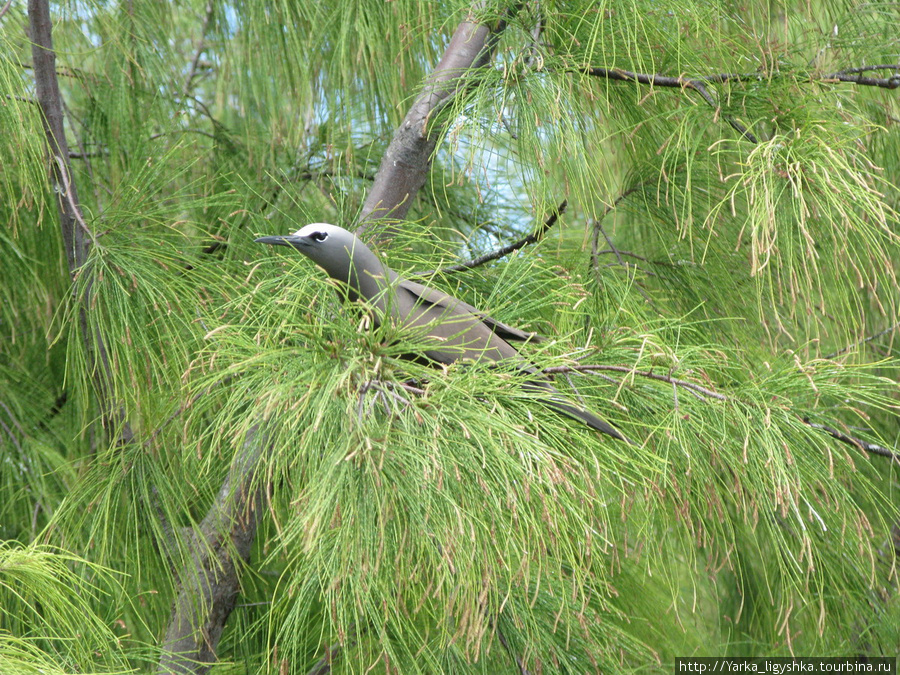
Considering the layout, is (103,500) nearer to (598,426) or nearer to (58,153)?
(58,153)

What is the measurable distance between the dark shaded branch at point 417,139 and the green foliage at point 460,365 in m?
0.07

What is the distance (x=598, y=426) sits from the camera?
1.21 m

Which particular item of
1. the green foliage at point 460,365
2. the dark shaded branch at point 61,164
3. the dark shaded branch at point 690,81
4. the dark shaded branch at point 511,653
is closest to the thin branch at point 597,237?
the green foliage at point 460,365

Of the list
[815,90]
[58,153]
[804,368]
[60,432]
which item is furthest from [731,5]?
[60,432]

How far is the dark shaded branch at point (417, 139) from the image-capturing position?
166 cm

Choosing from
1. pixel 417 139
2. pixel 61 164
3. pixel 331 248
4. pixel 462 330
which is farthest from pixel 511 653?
pixel 61 164

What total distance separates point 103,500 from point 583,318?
2.92ft

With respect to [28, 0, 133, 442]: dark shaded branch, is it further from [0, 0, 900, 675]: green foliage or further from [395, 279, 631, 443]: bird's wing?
[395, 279, 631, 443]: bird's wing

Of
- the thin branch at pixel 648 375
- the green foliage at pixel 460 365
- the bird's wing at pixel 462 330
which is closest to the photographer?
the green foliage at pixel 460 365

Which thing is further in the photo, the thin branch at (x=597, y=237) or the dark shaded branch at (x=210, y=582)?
the thin branch at (x=597, y=237)

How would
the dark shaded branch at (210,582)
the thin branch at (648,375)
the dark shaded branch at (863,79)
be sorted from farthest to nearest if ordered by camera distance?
1. the dark shaded branch at (210,582)
2. the dark shaded branch at (863,79)
3. the thin branch at (648,375)

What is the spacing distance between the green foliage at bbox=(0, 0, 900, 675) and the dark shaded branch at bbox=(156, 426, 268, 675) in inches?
2.1

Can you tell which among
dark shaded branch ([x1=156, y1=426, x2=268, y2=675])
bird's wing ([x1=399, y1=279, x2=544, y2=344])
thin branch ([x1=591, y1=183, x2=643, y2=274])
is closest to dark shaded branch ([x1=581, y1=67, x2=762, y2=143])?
thin branch ([x1=591, y1=183, x2=643, y2=274])

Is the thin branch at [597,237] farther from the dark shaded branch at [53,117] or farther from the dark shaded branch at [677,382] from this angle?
the dark shaded branch at [53,117]
